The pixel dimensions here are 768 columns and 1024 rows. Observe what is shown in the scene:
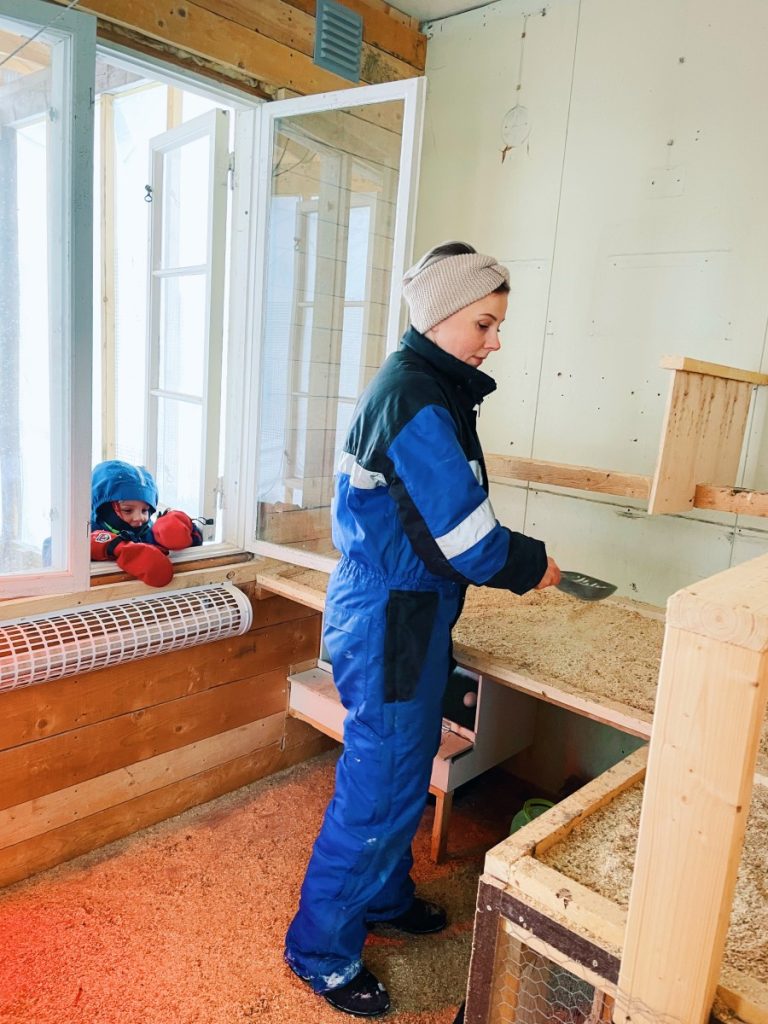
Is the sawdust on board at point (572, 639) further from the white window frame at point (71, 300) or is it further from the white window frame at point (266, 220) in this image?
the white window frame at point (71, 300)

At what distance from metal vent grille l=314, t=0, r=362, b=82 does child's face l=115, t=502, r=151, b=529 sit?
148cm

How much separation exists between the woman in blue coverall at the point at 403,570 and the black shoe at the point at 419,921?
26 centimetres

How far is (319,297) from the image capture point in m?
2.34

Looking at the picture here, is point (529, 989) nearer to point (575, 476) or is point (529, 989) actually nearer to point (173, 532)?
point (575, 476)

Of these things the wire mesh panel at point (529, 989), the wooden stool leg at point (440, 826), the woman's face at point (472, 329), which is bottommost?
the wooden stool leg at point (440, 826)

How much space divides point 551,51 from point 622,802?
2.16 metres

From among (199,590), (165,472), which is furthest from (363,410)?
(165,472)

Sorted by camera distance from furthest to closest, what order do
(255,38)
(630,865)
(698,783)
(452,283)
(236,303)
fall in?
(236,303) < (255,38) < (452,283) < (630,865) < (698,783)

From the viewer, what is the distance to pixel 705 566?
2.09m

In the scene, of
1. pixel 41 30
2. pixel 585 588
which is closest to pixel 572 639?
pixel 585 588

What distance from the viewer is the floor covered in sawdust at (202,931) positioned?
5.38 feet

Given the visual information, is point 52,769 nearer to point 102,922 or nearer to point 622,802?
point 102,922

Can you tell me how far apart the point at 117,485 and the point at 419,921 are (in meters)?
1.49

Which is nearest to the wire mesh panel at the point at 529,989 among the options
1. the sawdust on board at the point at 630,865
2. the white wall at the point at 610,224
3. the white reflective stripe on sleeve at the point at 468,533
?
the sawdust on board at the point at 630,865
